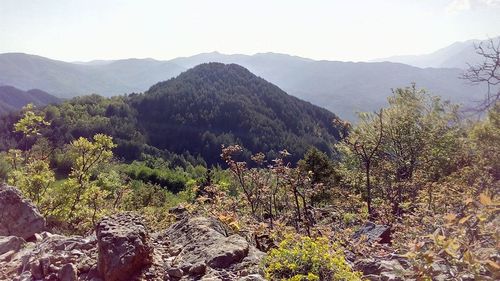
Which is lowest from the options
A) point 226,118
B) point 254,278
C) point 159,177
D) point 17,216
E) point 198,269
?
point 159,177

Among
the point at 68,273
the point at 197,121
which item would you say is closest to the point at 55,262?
the point at 68,273

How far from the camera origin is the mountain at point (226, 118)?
Answer: 129750 millimetres

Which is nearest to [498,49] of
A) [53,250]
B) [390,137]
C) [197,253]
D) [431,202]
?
[431,202]

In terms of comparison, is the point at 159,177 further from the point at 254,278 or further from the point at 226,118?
the point at 226,118

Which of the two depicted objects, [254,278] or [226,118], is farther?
[226,118]

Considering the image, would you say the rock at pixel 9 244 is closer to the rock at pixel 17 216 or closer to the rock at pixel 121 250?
the rock at pixel 17 216

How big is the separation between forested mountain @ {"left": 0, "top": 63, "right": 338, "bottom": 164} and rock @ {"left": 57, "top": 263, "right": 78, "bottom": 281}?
10370 centimetres

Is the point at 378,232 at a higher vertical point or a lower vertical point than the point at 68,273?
lower

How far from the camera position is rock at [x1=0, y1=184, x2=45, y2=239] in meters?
7.99

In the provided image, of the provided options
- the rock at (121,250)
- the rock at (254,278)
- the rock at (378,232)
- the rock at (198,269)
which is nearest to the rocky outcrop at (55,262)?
the rock at (121,250)

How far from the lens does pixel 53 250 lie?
6.04 metres

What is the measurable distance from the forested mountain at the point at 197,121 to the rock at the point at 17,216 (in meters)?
101

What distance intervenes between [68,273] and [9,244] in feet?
8.20

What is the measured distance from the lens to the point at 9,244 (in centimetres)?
698
